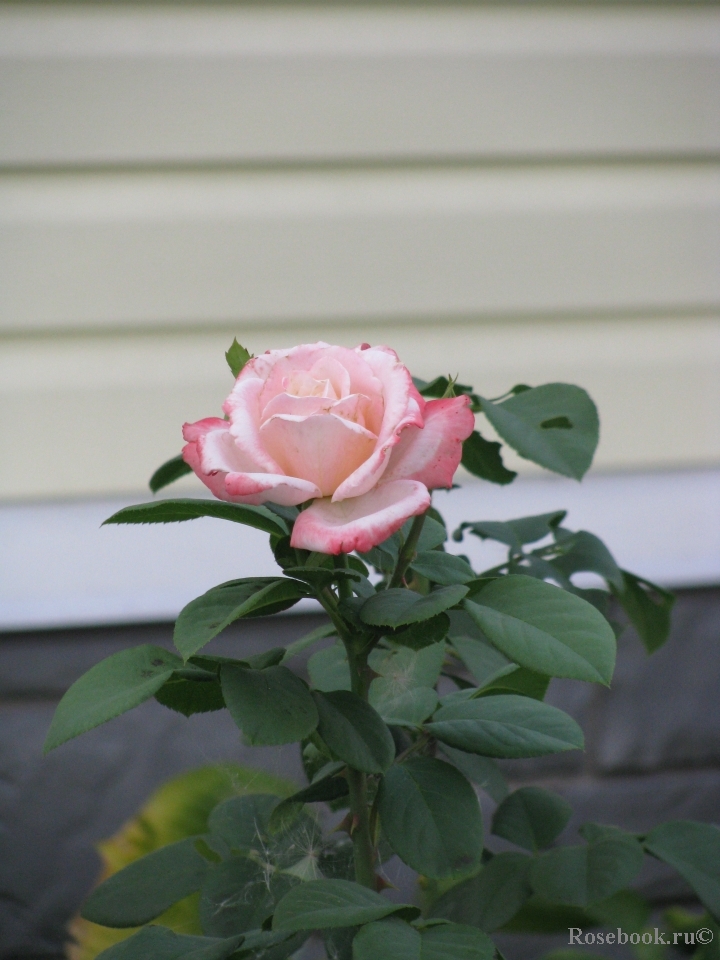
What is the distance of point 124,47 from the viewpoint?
1281mm

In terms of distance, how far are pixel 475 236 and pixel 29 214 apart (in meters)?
0.73

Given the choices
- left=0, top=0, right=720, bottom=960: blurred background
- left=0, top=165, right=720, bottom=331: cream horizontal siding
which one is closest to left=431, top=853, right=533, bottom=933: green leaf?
left=0, top=0, right=720, bottom=960: blurred background

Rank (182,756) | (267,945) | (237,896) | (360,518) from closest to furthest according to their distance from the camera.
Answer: (360,518) → (267,945) → (237,896) → (182,756)

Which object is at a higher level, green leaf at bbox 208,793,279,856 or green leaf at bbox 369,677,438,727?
green leaf at bbox 369,677,438,727

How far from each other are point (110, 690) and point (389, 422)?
23 centimetres

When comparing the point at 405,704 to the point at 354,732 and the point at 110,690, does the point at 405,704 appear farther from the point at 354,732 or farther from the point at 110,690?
the point at 110,690

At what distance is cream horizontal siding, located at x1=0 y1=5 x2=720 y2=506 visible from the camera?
1.29m

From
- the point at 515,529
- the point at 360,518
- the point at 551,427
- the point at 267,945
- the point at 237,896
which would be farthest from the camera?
the point at 515,529

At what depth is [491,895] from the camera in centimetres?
71

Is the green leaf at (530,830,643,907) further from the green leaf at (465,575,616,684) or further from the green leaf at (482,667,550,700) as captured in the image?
the green leaf at (465,575,616,684)

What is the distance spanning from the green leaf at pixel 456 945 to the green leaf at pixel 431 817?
34mm

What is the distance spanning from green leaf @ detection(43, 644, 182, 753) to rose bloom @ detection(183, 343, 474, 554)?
119mm

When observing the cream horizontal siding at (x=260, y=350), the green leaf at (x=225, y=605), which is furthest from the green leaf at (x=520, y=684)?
the cream horizontal siding at (x=260, y=350)

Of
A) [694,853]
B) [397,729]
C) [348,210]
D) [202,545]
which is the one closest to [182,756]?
[202,545]
